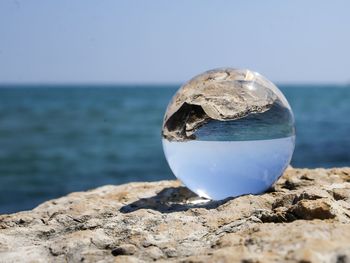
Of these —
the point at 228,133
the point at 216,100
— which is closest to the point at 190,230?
A: the point at 228,133

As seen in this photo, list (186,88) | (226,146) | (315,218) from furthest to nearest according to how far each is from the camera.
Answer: (186,88) → (226,146) → (315,218)

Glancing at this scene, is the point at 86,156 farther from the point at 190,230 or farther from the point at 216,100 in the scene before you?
the point at 190,230

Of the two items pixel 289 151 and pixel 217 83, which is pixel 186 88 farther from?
pixel 289 151

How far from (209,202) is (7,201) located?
6.96 meters

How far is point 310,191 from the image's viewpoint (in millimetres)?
2443

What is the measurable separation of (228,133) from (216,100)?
194 millimetres

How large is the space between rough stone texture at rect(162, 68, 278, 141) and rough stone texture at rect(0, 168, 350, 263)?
45 cm

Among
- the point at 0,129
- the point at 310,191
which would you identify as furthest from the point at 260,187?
the point at 0,129

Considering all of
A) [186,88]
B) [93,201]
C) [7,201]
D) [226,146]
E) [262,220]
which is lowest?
[7,201]

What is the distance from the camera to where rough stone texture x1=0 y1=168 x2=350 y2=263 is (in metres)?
1.76

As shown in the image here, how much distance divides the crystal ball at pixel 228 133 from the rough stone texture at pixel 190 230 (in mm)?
148

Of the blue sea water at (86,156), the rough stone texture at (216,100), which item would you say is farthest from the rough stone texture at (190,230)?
the blue sea water at (86,156)

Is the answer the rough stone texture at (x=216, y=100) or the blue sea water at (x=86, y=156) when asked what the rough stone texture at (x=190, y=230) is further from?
the blue sea water at (x=86, y=156)

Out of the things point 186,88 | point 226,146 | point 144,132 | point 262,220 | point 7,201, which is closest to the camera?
point 262,220
